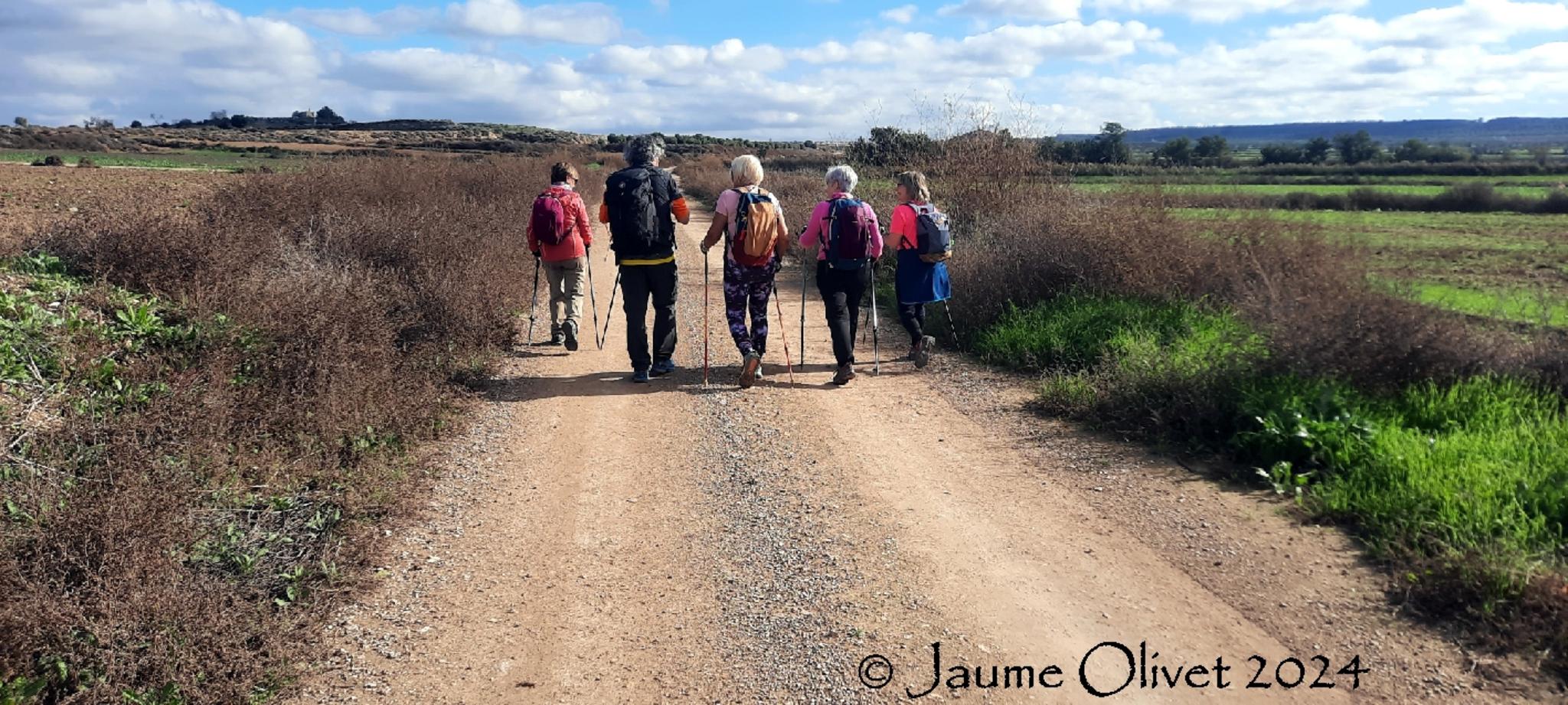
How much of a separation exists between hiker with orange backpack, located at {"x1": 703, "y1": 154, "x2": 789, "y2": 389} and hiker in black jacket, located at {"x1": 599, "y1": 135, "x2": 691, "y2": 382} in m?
0.40

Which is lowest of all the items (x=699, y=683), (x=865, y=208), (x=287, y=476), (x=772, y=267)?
(x=699, y=683)

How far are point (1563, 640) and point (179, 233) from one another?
9319 millimetres

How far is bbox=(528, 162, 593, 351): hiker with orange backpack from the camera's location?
9523 mm

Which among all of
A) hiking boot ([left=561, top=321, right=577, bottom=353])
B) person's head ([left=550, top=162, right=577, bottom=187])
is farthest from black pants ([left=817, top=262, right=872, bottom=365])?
person's head ([left=550, top=162, right=577, bottom=187])

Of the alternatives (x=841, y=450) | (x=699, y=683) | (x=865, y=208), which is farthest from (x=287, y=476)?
(x=865, y=208)

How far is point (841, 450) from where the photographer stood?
662 centimetres

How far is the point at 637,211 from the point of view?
7922mm

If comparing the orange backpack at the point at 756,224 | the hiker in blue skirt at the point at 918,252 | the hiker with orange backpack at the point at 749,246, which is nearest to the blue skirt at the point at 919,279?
the hiker in blue skirt at the point at 918,252

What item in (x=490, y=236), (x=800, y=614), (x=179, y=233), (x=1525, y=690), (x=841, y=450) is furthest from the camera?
(x=490, y=236)

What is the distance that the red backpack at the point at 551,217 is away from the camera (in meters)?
9.49

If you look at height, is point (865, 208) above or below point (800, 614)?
above

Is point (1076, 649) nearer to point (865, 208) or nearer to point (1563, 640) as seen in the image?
point (1563, 640)

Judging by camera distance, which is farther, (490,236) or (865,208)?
(490,236)

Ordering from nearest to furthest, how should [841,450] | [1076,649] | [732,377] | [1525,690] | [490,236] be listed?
1. [1525,690]
2. [1076,649]
3. [841,450]
4. [732,377]
5. [490,236]
